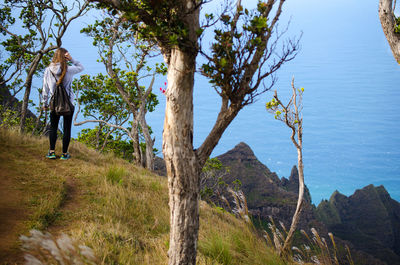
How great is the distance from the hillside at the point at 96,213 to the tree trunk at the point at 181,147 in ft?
3.43

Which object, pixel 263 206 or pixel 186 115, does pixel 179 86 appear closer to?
pixel 186 115

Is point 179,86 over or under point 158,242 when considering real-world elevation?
over

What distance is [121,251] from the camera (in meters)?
4.06

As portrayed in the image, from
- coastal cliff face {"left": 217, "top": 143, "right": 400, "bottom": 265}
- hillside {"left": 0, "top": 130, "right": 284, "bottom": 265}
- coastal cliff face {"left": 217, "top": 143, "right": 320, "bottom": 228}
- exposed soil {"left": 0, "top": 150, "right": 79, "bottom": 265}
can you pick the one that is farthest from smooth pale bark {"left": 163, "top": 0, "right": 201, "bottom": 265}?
coastal cliff face {"left": 217, "top": 143, "right": 320, "bottom": 228}

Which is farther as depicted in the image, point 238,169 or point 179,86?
point 238,169

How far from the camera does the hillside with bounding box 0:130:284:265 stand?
4.26m

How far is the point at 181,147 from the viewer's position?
322 centimetres

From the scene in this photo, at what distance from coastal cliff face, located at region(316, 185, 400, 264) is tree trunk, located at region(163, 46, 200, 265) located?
7199 centimetres

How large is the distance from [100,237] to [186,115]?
236 centimetres

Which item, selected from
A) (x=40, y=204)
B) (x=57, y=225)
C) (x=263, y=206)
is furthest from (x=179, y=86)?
(x=263, y=206)

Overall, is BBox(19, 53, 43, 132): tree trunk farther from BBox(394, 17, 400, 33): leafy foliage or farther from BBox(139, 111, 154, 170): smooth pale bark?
BBox(394, 17, 400, 33): leafy foliage

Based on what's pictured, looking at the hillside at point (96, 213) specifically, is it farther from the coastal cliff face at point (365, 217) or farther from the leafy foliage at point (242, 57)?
the coastal cliff face at point (365, 217)

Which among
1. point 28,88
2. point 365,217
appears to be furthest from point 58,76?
point 365,217

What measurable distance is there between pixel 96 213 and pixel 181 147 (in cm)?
315
